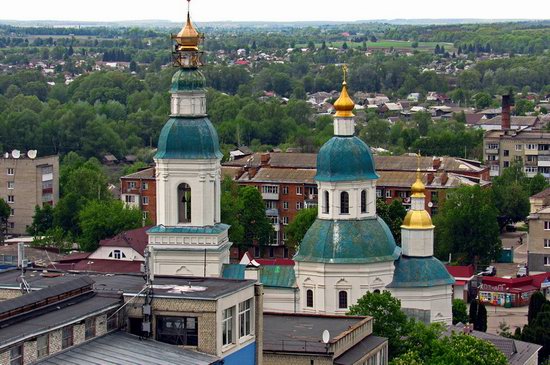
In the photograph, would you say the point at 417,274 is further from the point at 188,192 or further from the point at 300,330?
the point at 300,330

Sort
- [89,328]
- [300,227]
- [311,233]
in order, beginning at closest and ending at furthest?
[89,328] < [311,233] < [300,227]

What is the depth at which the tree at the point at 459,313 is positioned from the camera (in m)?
62.2

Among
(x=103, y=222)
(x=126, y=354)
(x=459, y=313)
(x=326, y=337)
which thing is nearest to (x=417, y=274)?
(x=459, y=313)

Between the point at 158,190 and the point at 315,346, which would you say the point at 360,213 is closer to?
the point at 158,190

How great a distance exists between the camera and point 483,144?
127375 mm

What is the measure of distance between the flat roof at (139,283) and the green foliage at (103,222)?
4582cm

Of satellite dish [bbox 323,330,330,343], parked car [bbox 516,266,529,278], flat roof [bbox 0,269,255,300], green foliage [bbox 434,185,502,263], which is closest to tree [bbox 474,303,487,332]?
parked car [bbox 516,266,529,278]

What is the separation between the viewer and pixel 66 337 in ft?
114

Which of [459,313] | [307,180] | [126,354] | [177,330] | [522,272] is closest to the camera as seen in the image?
[126,354]

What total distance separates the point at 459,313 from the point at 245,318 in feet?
84.2

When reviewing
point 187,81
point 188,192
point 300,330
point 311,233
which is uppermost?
point 187,81

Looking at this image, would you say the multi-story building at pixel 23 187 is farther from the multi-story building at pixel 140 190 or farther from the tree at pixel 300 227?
the tree at pixel 300 227

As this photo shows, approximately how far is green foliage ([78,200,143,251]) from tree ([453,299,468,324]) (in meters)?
26.3

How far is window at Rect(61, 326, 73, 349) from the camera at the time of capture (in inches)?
1363
